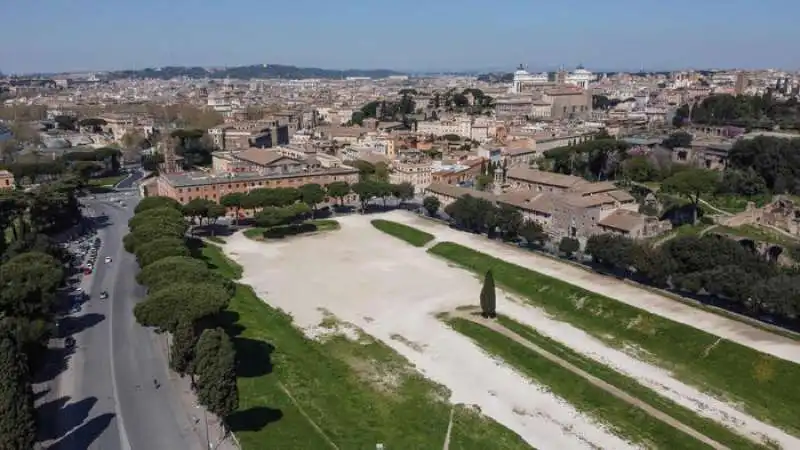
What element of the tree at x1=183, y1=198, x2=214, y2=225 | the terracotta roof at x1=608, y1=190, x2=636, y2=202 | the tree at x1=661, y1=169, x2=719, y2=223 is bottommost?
the tree at x1=183, y1=198, x2=214, y2=225

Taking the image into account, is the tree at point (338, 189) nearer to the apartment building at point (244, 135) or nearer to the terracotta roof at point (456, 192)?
the terracotta roof at point (456, 192)

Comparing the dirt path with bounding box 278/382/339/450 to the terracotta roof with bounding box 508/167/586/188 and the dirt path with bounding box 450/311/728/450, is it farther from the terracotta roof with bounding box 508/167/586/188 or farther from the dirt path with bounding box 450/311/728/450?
the terracotta roof with bounding box 508/167/586/188

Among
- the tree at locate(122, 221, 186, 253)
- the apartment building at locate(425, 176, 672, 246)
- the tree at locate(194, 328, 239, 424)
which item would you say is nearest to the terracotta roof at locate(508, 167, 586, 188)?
the apartment building at locate(425, 176, 672, 246)

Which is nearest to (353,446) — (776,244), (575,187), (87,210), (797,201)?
(776,244)

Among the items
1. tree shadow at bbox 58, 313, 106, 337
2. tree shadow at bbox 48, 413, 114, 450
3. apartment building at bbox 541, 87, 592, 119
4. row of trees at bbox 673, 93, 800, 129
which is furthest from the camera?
apartment building at bbox 541, 87, 592, 119

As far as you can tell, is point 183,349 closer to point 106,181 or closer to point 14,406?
point 14,406

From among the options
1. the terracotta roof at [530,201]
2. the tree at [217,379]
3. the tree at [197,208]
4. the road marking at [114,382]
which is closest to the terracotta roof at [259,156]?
the tree at [197,208]
